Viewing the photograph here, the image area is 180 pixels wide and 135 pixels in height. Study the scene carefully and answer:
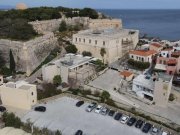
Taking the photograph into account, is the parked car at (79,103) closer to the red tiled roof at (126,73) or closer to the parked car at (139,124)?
the parked car at (139,124)

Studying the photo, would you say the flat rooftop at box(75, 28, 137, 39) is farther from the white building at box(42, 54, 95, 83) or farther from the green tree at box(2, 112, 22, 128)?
the green tree at box(2, 112, 22, 128)

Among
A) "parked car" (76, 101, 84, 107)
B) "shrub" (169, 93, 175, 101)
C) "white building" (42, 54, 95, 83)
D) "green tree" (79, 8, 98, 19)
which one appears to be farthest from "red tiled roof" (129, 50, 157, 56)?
"green tree" (79, 8, 98, 19)

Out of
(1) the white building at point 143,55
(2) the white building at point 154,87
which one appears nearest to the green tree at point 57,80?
(2) the white building at point 154,87

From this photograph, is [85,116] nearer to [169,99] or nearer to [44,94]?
[44,94]

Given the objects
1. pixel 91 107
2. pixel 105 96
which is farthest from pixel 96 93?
pixel 91 107

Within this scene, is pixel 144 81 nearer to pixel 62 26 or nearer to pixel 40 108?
pixel 40 108

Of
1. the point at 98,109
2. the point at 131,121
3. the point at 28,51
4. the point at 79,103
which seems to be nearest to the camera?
the point at 131,121
